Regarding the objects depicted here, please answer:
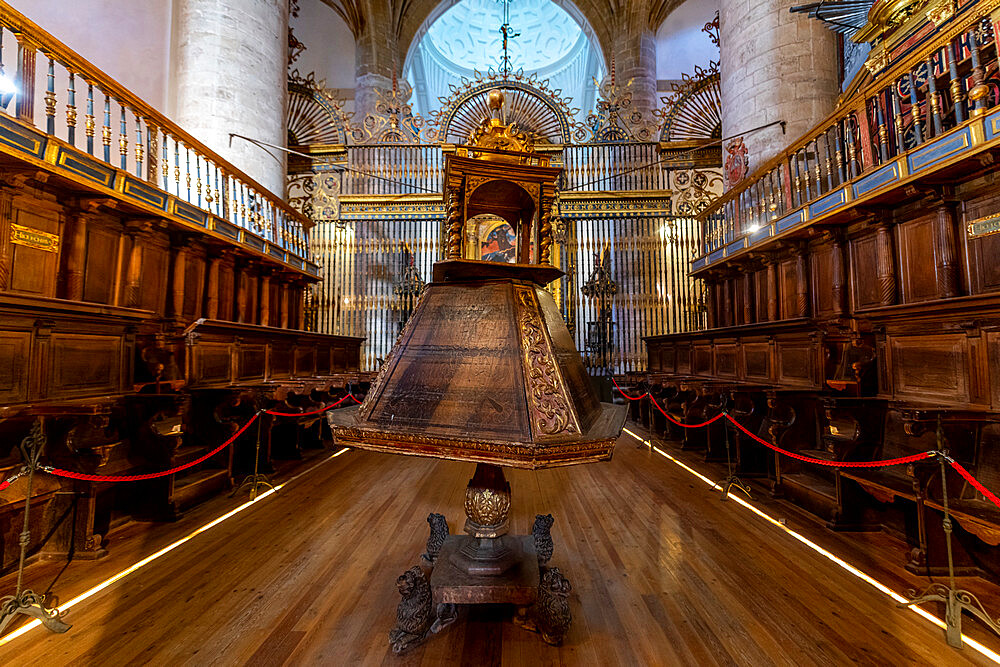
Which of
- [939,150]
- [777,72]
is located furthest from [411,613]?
[777,72]

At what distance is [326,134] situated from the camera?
40.6ft

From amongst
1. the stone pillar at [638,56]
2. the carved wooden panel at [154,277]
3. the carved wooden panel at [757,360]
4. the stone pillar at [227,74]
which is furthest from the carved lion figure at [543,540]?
the stone pillar at [638,56]

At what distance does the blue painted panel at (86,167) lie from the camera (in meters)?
3.06

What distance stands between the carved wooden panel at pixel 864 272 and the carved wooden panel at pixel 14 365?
654cm

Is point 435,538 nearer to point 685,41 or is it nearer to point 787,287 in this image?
point 787,287

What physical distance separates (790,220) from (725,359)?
1.89 m

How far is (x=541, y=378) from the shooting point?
163cm

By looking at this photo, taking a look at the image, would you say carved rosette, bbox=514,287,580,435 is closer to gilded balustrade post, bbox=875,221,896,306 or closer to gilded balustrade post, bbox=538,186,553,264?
gilded balustrade post, bbox=538,186,553,264

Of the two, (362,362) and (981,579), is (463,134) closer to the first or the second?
(362,362)

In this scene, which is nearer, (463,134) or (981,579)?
(981,579)

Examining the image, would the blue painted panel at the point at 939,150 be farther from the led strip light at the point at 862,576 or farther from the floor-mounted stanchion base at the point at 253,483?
the floor-mounted stanchion base at the point at 253,483

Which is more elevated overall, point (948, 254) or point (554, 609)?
point (948, 254)

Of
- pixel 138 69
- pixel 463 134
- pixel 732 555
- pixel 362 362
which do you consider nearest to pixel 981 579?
pixel 732 555

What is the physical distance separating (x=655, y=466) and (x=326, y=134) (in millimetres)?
12753
